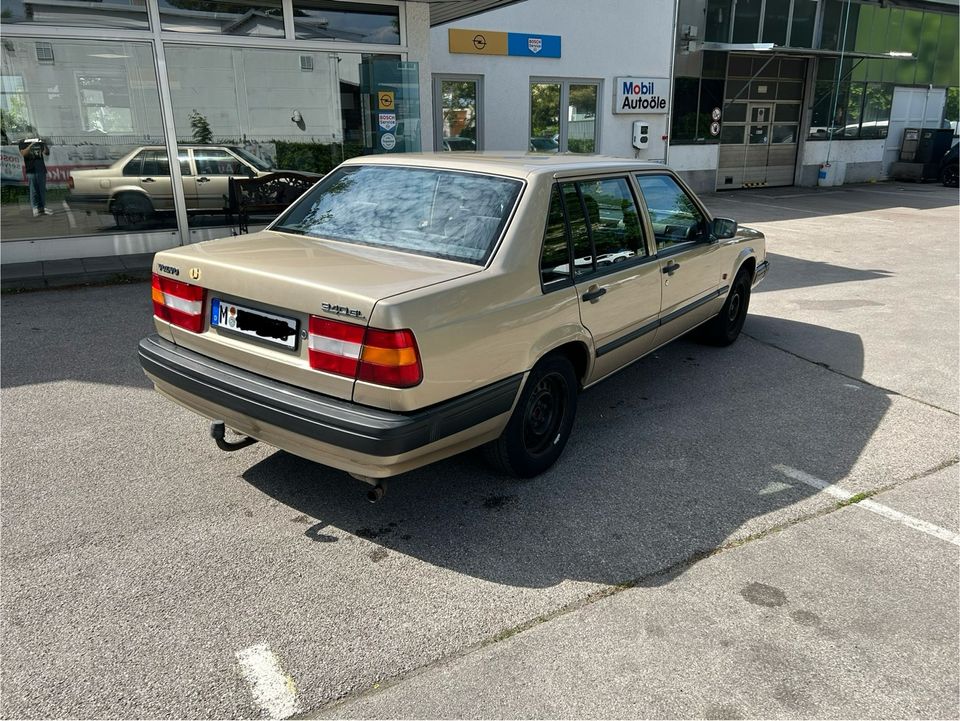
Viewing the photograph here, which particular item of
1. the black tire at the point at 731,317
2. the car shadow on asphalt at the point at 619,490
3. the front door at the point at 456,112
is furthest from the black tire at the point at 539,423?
the front door at the point at 456,112

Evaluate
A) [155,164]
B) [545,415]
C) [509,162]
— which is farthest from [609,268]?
[155,164]

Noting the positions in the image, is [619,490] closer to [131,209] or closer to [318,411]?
[318,411]

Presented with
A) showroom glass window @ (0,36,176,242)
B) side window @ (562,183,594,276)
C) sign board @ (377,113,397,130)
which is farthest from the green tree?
side window @ (562,183,594,276)

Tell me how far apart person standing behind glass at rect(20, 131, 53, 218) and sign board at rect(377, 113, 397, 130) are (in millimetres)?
4548

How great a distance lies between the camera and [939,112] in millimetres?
24172

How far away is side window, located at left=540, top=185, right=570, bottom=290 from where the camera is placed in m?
3.60

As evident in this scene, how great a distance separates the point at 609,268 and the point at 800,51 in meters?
18.4

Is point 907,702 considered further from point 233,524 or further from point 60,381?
point 60,381

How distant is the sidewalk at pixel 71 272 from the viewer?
8.16 metres

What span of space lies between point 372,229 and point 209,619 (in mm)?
2007

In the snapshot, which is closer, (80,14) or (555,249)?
(555,249)

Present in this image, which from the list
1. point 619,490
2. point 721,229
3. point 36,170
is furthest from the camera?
point 36,170

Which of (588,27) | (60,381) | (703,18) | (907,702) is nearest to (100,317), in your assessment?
(60,381)

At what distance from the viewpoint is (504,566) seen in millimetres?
3141
